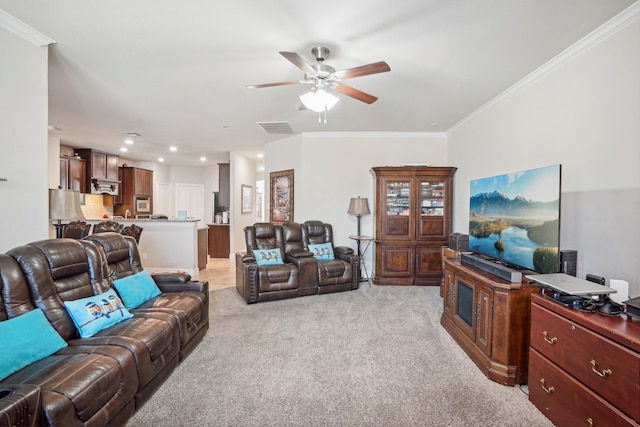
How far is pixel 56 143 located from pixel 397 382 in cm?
736

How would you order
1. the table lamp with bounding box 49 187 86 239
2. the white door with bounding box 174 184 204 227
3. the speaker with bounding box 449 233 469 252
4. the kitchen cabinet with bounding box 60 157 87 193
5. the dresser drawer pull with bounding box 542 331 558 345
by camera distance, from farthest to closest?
the white door with bounding box 174 184 204 227, the kitchen cabinet with bounding box 60 157 87 193, the speaker with bounding box 449 233 469 252, the table lamp with bounding box 49 187 86 239, the dresser drawer pull with bounding box 542 331 558 345

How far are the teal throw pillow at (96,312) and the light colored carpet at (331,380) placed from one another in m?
0.64

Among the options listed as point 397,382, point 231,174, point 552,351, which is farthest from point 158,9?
point 231,174

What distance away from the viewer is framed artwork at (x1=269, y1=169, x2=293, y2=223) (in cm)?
607

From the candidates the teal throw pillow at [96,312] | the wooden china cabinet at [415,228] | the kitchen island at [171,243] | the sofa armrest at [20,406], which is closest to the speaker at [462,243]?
the wooden china cabinet at [415,228]

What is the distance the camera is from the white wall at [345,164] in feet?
18.5

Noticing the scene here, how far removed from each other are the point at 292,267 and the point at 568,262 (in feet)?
10.7

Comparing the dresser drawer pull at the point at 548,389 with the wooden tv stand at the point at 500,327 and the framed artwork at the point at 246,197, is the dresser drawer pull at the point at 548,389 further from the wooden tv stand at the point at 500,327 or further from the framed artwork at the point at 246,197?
the framed artwork at the point at 246,197

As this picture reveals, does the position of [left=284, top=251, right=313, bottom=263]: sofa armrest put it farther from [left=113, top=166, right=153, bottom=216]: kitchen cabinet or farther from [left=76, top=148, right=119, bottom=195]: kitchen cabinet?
[left=113, top=166, right=153, bottom=216]: kitchen cabinet

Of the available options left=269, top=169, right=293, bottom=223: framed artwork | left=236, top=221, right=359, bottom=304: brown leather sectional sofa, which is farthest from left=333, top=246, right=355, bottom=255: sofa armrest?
left=269, top=169, right=293, bottom=223: framed artwork

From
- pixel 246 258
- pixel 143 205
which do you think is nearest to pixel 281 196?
pixel 246 258

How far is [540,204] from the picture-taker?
7.62 feet

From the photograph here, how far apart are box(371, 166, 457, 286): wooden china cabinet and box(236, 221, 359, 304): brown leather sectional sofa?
742mm

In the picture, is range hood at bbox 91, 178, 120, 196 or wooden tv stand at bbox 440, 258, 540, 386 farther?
range hood at bbox 91, 178, 120, 196
